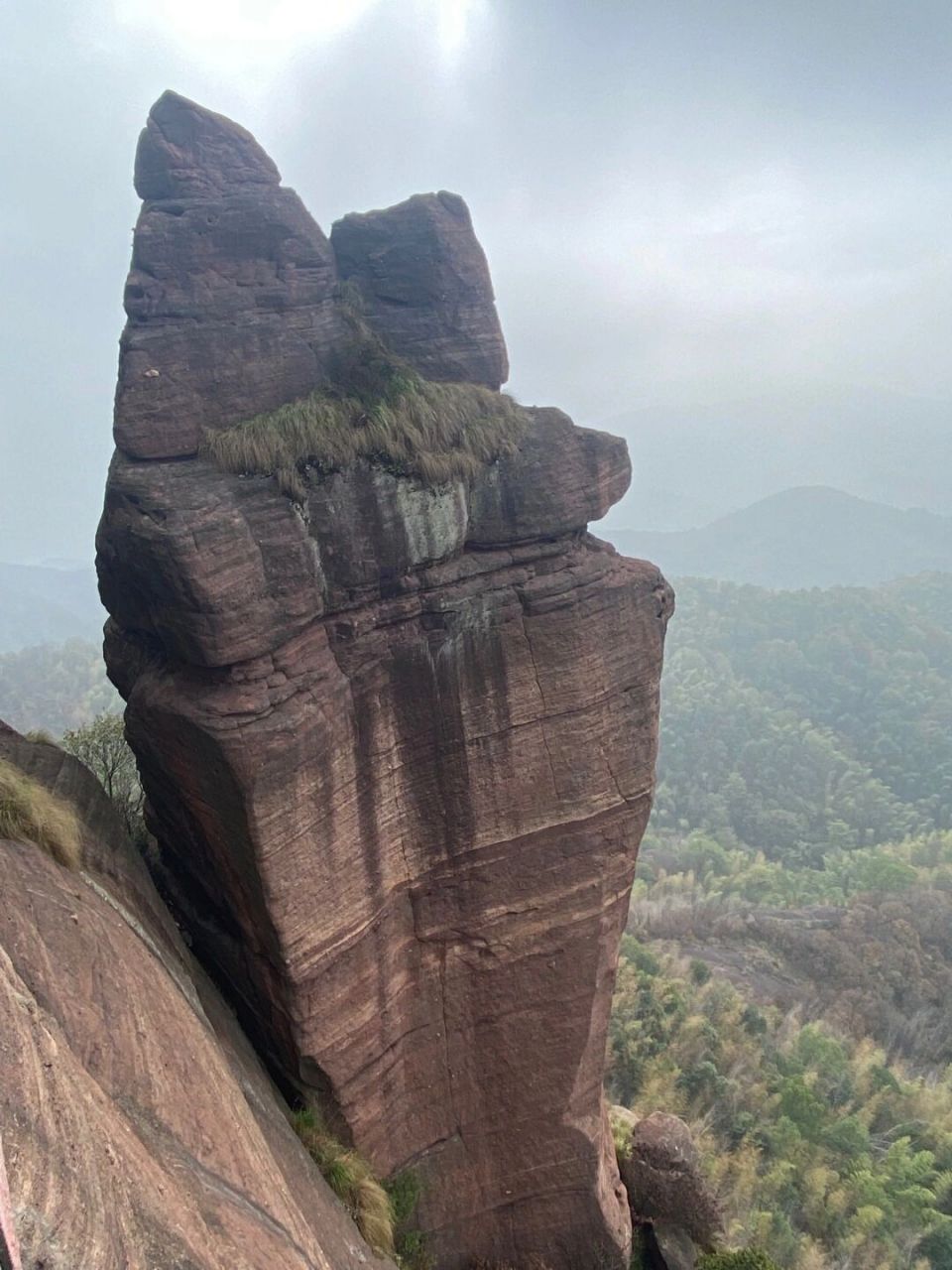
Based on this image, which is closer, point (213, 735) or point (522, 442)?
point (213, 735)

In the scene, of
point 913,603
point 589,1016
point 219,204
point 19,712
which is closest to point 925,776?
point 913,603

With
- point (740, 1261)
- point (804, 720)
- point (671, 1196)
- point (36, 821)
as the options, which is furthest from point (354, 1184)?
point (804, 720)

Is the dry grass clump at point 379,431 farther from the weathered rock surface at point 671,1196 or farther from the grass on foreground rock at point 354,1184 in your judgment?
the weathered rock surface at point 671,1196

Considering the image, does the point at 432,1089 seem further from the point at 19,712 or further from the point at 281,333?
the point at 19,712

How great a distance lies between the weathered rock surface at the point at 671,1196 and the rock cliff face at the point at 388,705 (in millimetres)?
2672

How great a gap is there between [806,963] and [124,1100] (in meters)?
55.4

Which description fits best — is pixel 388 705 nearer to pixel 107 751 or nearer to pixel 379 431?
pixel 379 431

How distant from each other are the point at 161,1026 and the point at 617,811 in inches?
314

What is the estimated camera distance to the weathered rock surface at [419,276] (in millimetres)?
13750

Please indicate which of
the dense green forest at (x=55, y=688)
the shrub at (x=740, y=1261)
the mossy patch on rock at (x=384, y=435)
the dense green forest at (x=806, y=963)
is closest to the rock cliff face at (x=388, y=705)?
the mossy patch on rock at (x=384, y=435)

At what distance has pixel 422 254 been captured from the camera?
13.8 m

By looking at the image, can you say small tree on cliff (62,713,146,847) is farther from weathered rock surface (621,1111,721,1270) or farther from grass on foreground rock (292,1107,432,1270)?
weathered rock surface (621,1111,721,1270)

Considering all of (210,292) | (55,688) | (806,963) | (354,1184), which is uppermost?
(210,292)

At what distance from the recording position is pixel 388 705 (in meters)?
11.7
